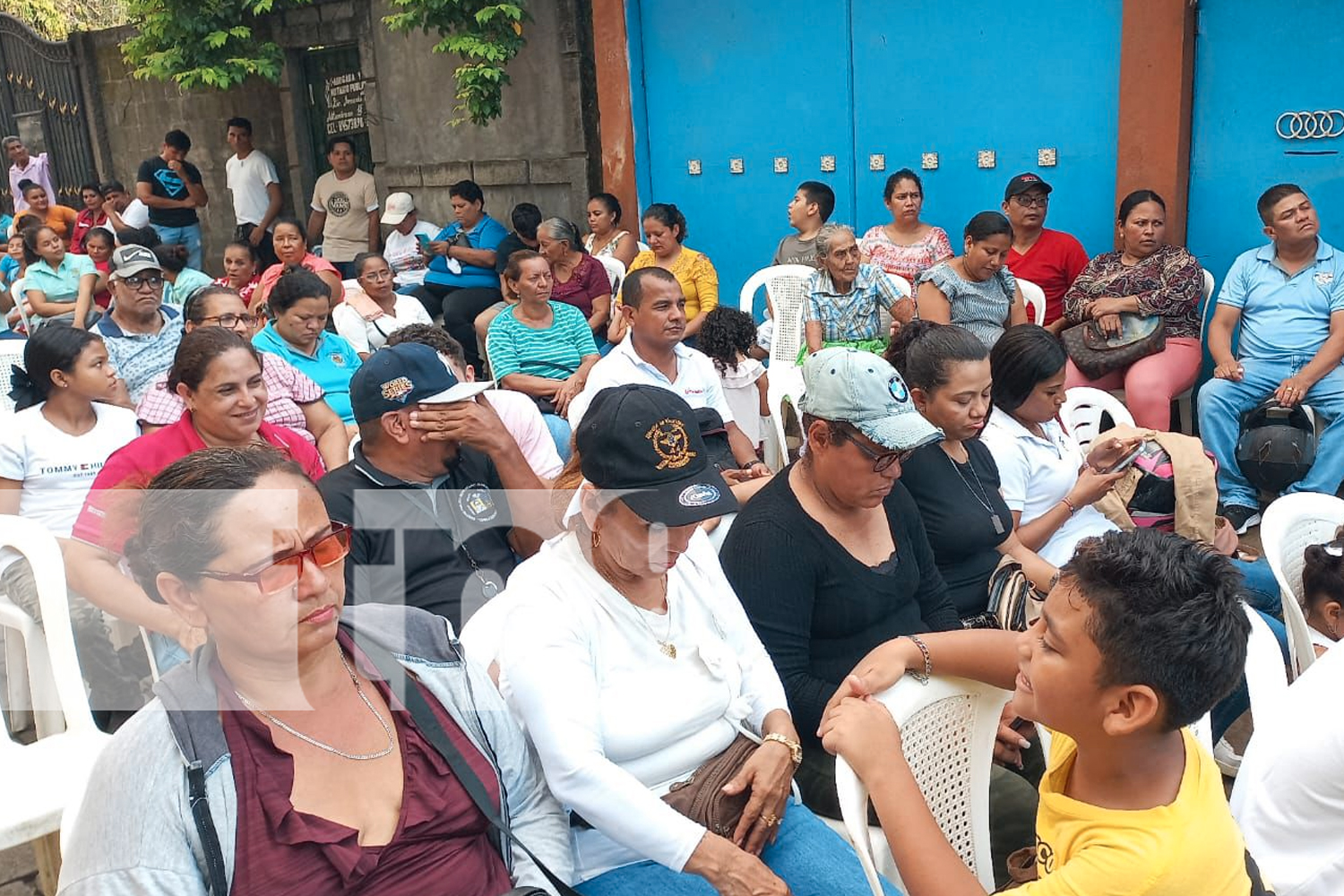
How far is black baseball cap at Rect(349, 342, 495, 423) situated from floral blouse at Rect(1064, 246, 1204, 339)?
11.8 feet

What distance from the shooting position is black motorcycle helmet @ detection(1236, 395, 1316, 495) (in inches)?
181

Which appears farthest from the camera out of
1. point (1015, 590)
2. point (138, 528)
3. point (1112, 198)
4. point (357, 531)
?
point (1112, 198)

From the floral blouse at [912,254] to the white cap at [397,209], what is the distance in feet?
11.7

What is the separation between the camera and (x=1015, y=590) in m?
2.83

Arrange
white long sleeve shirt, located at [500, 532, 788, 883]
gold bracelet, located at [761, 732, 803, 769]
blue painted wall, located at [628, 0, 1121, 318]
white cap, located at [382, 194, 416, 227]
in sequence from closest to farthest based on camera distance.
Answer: white long sleeve shirt, located at [500, 532, 788, 883] < gold bracelet, located at [761, 732, 803, 769] < blue painted wall, located at [628, 0, 1121, 318] < white cap, located at [382, 194, 416, 227]

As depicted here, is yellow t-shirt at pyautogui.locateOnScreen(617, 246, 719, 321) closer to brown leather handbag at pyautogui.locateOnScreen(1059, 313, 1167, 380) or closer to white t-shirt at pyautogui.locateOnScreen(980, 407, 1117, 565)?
brown leather handbag at pyautogui.locateOnScreen(1059, 313, 1167, 380)

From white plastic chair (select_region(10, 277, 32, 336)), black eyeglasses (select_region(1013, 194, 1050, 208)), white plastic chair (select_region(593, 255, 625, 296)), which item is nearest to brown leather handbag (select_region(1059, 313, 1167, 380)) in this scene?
black eyeglasses (select_region(1013, 194, 1050, 208))

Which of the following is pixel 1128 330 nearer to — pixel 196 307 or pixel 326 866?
pixel 196 307

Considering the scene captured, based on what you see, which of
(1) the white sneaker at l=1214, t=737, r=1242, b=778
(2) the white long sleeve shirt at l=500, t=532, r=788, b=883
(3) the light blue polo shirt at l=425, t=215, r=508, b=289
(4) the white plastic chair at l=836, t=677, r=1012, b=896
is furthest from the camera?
(3) the light blue polo shirt at l=425, t=215, r=508, b=289

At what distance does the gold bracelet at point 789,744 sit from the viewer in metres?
2.09

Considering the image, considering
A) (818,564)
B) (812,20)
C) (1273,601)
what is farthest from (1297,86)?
(818,564)

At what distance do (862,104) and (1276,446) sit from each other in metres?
3.14

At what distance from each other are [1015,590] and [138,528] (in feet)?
6.69

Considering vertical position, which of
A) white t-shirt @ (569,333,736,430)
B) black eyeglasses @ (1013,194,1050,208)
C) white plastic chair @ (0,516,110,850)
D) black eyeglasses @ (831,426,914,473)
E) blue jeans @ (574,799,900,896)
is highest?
black eyeglasses @ (1013,194,1050,208)
